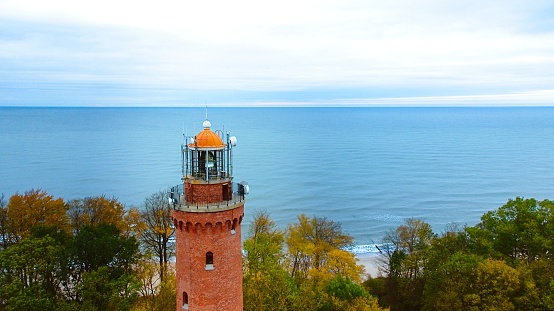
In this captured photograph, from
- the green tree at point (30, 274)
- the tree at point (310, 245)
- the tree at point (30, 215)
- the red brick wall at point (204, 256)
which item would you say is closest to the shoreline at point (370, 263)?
the tree at point (310, 245)

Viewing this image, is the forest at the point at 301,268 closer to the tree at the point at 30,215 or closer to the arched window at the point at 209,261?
the tree at the point at 30,215

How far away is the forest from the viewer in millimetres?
26344

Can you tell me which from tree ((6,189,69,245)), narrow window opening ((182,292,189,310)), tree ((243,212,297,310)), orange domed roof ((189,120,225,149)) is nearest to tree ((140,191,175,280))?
tree ((6,189,69,245))

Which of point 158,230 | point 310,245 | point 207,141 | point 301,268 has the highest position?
point 207,141

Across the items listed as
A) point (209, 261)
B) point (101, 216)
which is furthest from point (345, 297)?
point (101, 216)

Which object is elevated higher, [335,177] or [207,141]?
[335,177]

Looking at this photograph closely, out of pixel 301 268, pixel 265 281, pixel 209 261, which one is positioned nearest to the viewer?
pixel 209 261

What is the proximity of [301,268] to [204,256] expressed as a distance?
24.0 m

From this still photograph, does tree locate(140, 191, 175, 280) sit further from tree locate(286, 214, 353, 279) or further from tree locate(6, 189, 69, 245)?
tree locate(286, 214, 353, 279)

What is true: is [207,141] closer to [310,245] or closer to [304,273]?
[310,245]

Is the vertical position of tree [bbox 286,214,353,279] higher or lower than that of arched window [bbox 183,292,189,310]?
higher

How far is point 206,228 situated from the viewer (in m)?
15.3

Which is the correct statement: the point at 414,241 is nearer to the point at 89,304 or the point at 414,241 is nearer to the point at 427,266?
the point at 427,266

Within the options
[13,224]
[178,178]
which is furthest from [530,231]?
[178,178]
